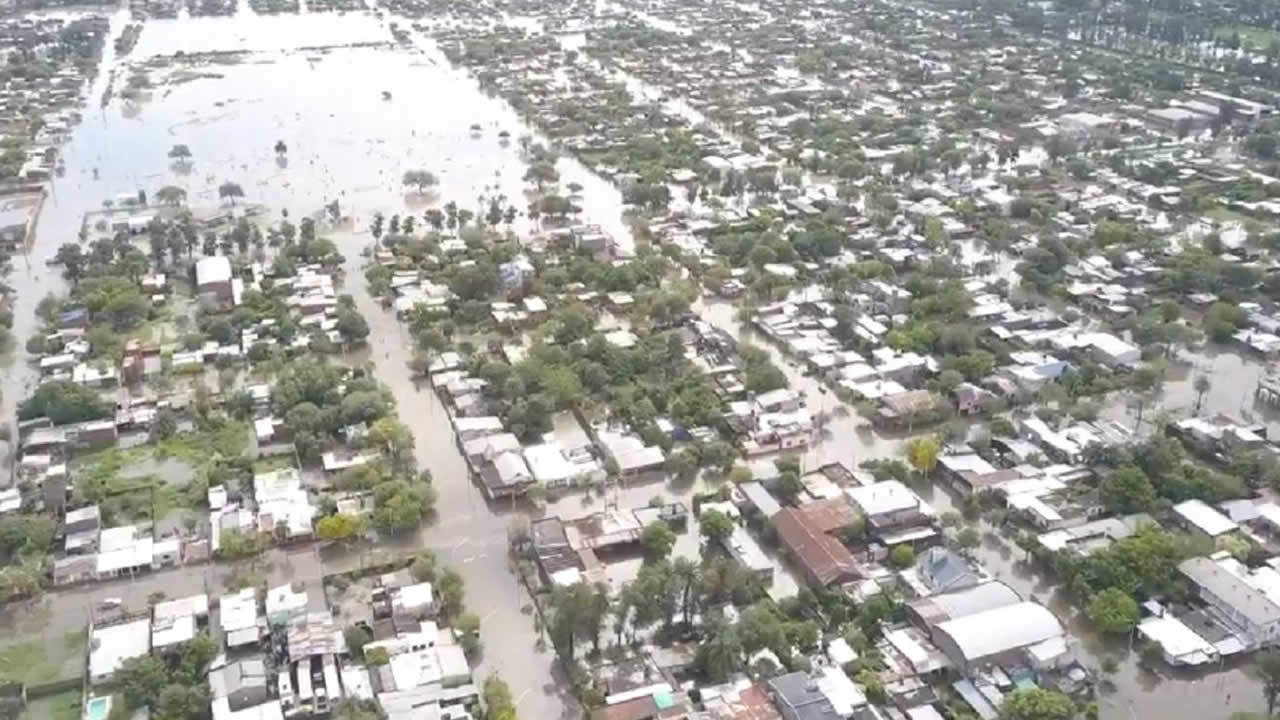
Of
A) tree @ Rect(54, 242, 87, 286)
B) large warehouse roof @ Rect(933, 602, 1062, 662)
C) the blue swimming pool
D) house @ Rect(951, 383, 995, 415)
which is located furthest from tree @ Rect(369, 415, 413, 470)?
tree @ Rect(54, 242, 87, 286)

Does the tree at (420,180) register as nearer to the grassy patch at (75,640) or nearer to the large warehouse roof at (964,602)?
the grassy patch at (75,640)

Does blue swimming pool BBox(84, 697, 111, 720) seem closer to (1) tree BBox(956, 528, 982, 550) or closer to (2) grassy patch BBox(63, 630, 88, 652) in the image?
(2) grassy patch BBox(63, 630, 88, 652)

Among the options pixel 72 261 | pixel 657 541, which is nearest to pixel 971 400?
pixel 657 541

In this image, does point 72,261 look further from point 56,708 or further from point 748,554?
point 748,554

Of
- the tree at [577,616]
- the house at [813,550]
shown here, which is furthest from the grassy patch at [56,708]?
the house at [813,550]

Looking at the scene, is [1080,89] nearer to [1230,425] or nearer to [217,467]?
[1230,425]

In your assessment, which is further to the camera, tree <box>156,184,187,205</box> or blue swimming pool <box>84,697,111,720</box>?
tree <box>156,184,187,205</box>

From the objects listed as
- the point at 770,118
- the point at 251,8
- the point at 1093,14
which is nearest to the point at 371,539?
the point at 770,118
